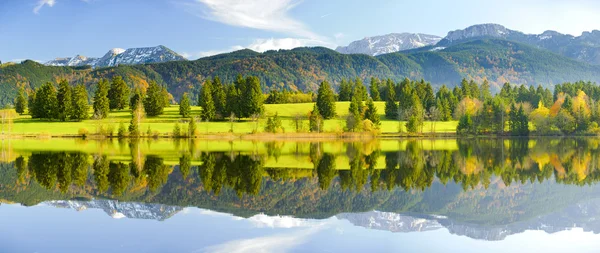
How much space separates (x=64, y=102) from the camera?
10906 cm

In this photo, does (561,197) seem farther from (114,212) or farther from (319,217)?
(114,212)

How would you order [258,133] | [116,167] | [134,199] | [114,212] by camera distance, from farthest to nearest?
[258,133] < [116,167] < [134,199] < [114,212]

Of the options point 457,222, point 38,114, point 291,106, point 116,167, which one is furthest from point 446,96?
point 457,222

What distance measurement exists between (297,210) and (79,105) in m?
101

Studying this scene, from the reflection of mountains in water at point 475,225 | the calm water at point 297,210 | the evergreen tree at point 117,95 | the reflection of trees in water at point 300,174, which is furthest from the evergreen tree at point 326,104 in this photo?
the reflection of mountains in water at point 475,225

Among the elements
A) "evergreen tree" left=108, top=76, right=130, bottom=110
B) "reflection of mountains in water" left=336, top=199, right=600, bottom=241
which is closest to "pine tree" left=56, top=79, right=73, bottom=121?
Result: "evergreen tree" left=108, top=76, right=130, bottom=110

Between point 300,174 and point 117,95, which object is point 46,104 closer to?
point 117,95

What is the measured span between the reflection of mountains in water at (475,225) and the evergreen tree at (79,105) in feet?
337

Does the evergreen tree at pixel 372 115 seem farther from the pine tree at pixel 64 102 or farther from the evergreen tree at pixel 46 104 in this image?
the evergreen tree at pixel 46 104

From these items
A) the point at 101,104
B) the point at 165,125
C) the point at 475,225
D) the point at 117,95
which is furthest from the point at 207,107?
the point at 475,225

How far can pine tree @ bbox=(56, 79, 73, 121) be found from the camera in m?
109

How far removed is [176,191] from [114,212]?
17.8ft

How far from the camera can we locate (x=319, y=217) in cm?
1917

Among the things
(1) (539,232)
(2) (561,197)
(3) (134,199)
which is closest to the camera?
(1) (539,232)
